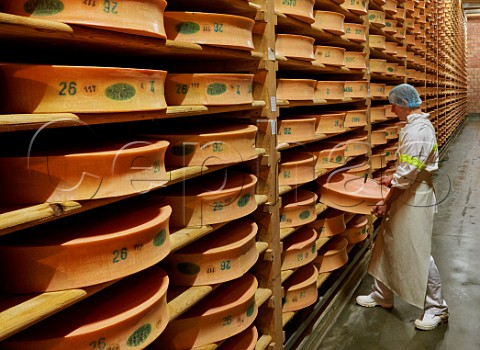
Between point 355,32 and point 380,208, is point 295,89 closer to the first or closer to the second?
point 380,208

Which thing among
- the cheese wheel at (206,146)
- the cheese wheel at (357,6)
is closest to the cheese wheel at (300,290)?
the cheese wheel at (206,146)

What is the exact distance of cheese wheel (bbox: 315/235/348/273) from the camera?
345cm

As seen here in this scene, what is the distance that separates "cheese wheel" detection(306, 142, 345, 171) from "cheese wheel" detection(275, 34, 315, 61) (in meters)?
0.67

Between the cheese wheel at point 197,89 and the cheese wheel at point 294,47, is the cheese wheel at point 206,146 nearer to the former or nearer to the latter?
the cheese wheel at point 197,89

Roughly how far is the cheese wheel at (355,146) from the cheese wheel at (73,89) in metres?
2.48

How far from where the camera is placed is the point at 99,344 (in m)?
1.37

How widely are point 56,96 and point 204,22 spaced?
31.2 inches

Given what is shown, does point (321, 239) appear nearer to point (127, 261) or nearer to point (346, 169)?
point (346, 169)

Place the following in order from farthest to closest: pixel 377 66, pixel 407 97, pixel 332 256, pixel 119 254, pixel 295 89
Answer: pixel 377 66 → pixel 332 256 → pixel 407 97 → pixel 295 89 → pixel 119 254

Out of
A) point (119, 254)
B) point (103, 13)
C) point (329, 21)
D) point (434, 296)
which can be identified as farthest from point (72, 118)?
point (434, 296)

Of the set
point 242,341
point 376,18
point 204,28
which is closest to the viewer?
point 204,28

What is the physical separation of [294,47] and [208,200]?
1.20 meters

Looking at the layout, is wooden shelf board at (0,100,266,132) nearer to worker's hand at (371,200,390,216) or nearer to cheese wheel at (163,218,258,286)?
cheese wheel at (163,218,258,286)

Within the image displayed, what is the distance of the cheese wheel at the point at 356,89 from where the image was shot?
3889 millimetres
